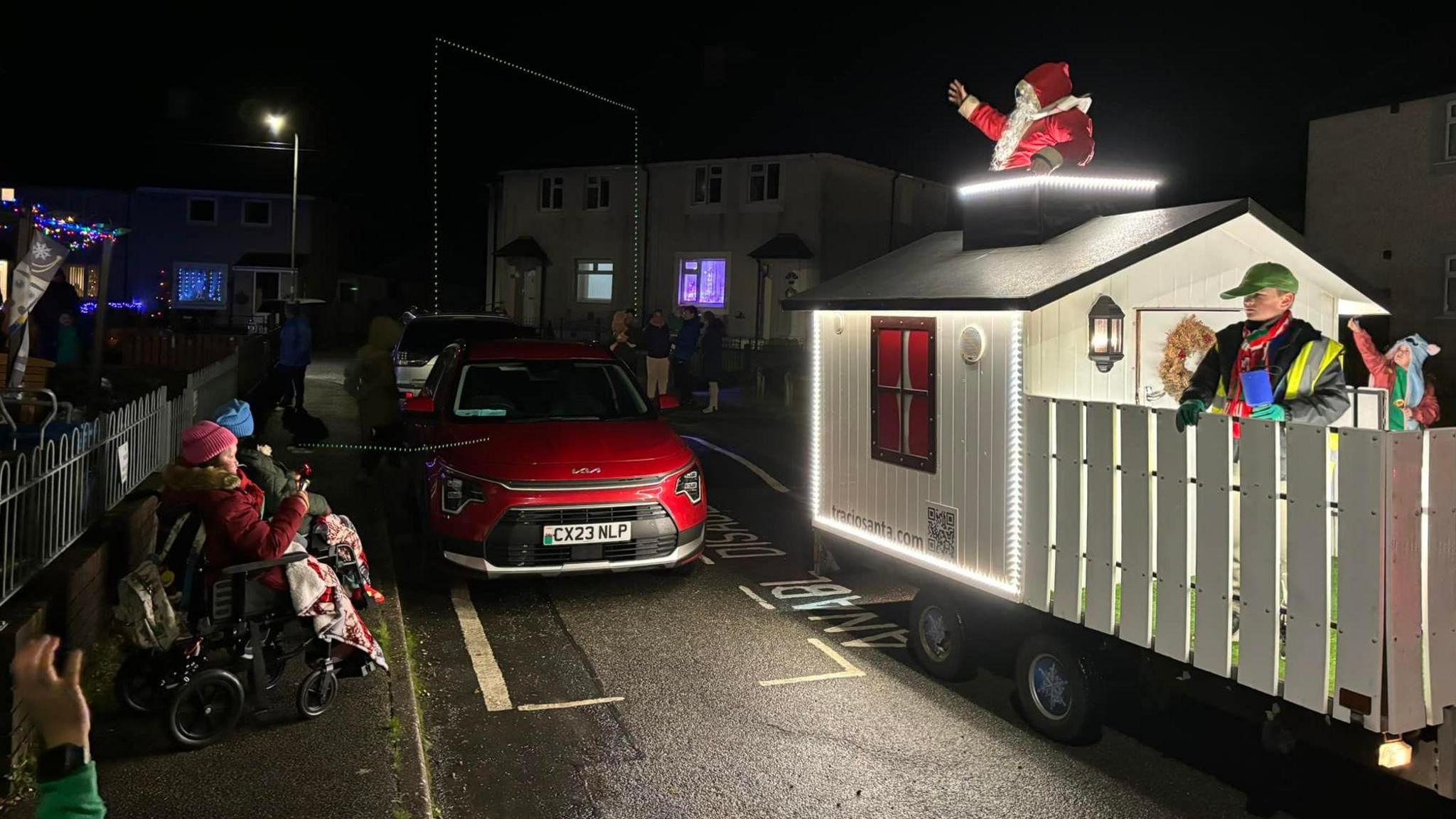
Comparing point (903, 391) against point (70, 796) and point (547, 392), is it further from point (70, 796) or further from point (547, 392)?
point (70, 796)

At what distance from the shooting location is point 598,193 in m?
40.1

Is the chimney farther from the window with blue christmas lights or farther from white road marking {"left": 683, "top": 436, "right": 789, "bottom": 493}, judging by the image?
the window with blue christmas lights

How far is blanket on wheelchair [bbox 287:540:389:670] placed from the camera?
206 inches

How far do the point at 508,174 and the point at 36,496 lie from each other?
38407mm

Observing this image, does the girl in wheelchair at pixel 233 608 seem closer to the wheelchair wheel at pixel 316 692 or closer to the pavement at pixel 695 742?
the wheelchair wheel at pixel 316 692

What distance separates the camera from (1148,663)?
4770mm

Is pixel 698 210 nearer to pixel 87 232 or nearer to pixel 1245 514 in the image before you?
pixel 87 232

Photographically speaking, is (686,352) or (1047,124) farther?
(686,352)

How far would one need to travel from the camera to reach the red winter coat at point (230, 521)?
5.11m

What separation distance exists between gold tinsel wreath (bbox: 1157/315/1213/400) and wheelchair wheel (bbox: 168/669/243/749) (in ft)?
17.0

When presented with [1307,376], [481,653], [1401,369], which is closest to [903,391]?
[1307,376]

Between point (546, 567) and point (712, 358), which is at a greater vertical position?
point (712, 358)

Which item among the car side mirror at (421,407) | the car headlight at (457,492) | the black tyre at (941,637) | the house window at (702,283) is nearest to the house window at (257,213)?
the house window at (702,283)

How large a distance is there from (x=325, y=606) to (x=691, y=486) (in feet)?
10.2
